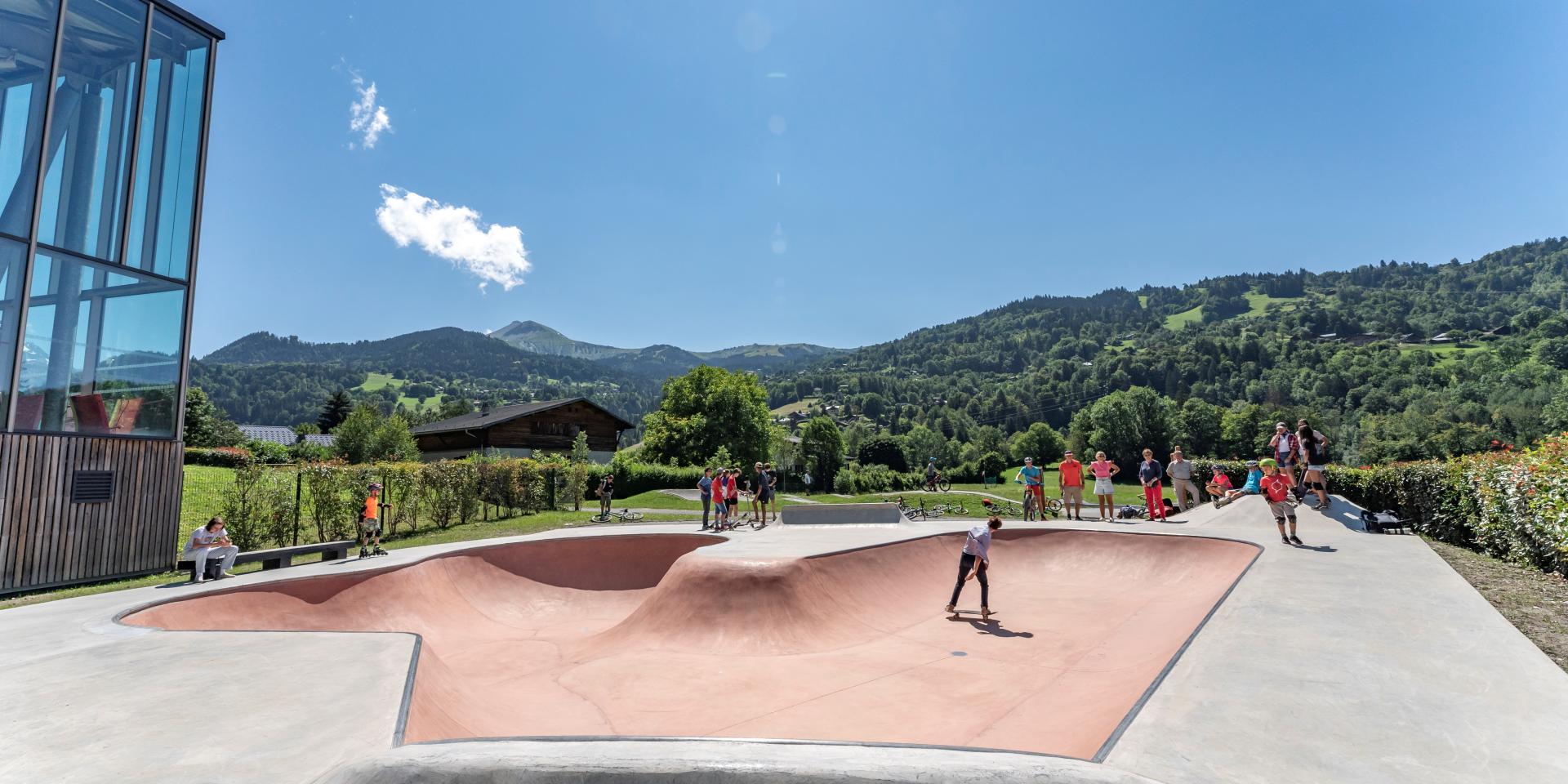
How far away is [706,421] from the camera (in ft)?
149

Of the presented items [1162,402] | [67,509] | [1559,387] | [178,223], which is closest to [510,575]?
[67,509]

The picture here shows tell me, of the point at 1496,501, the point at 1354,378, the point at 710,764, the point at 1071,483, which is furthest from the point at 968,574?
the point at 1354,378

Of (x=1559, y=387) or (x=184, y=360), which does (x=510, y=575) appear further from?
(x=1559, y=387)

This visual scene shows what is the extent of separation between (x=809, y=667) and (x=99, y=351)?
1233cm

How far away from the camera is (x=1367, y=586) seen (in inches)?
283

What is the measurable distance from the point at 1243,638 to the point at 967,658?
132 inches

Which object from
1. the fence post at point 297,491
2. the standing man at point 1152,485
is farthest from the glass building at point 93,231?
the standing man at point 1152,485

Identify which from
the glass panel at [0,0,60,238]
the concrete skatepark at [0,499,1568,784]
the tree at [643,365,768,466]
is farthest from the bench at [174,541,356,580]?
the tree at [643,365,768,466]

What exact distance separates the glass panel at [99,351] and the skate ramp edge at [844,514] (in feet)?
42.2

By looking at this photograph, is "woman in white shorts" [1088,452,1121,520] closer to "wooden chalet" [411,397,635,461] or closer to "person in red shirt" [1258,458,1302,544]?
"person in red shirt" [1258,458,1302,544]

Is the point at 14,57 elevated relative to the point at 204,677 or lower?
elevated

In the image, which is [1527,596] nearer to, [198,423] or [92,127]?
[92,127]

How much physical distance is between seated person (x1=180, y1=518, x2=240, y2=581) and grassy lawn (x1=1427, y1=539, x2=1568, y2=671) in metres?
15.2

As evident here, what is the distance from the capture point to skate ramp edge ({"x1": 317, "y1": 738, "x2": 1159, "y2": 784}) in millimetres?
2939
